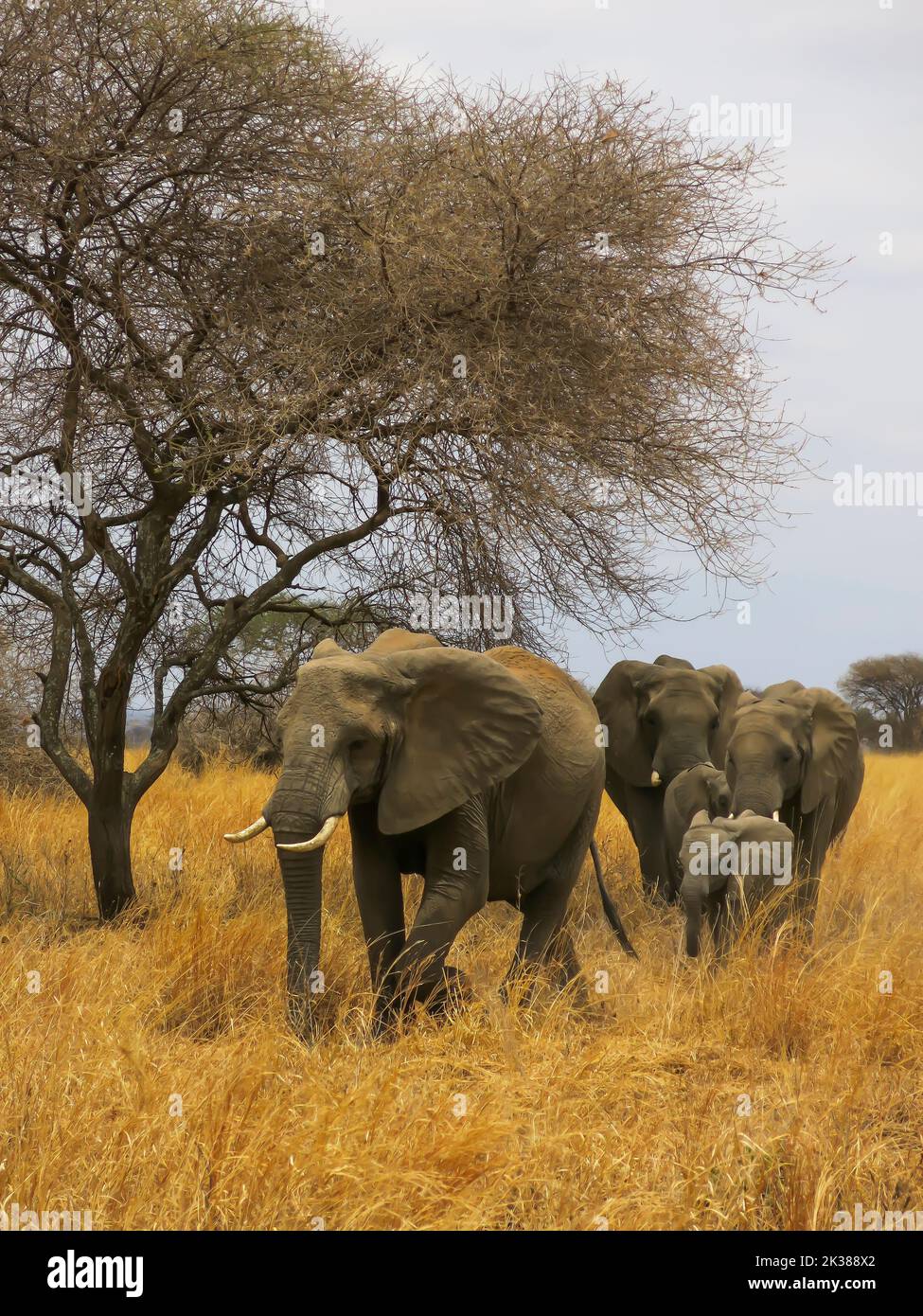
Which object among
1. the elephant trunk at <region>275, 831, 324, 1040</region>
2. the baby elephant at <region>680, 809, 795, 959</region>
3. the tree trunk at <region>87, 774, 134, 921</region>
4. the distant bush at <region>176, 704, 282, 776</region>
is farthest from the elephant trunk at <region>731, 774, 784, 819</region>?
the distant bush at <region>176, 704, 282, 776</region>

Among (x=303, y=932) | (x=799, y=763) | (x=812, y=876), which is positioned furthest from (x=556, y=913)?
(x=799, y=763)

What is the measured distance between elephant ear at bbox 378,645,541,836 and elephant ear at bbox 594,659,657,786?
433 cm

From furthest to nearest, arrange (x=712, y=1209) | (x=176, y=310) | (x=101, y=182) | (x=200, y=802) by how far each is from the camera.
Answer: (x=200, y=802) → (x=176, y=310) → (x=101, y=182) → (x=712, y=1209)

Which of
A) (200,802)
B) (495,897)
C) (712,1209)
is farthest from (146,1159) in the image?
(200,802)

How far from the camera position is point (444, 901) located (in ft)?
21.9

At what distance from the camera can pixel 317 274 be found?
32.2ft

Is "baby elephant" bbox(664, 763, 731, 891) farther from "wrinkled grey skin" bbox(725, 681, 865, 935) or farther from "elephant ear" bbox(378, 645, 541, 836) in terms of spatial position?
"elephant ear" bbox(378, 645, 541, 836)

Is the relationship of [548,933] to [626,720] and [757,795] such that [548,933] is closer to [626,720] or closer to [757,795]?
[757,795]

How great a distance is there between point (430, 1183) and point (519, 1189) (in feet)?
1.06

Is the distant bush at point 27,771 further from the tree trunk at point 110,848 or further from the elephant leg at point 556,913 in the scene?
the elephant leg at point 556,913

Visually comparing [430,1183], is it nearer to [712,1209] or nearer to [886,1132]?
[712,1209]

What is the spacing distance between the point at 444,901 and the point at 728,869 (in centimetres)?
229

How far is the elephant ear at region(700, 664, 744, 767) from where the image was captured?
446 inches

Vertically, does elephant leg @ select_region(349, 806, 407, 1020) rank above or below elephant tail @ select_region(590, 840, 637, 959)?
above
